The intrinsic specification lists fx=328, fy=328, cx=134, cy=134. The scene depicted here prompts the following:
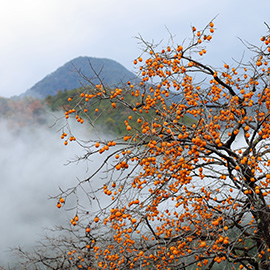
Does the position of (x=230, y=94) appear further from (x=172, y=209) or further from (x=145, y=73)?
(x=172, y=209)

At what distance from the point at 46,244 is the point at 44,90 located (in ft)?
262

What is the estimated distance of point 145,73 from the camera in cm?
511

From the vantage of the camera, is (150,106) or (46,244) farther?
(46,244)

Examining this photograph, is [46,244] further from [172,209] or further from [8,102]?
[8,102]

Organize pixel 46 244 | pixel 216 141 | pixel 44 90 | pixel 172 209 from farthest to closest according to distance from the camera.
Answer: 1. pixel 44 90
2. pixel 46 244
3. pixel 172 209
4. pixel 216 141

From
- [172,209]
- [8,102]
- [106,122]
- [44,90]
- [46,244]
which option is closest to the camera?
[172,209]

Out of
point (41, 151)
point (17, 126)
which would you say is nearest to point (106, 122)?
point (41, 151)

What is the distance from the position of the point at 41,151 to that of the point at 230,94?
34545 millimetres

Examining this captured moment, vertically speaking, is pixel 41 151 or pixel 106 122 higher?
pixel 41 151

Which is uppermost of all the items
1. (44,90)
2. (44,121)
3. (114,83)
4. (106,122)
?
(44,90)

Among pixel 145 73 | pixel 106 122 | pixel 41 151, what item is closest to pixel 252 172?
pixel 145 73

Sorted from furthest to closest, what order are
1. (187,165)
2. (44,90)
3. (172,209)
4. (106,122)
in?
1. (44,90)
2. (106,122)
3. (172,209)
4. (187,165)

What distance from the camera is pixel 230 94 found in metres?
5.25

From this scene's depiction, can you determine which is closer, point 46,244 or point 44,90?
point 46,244
